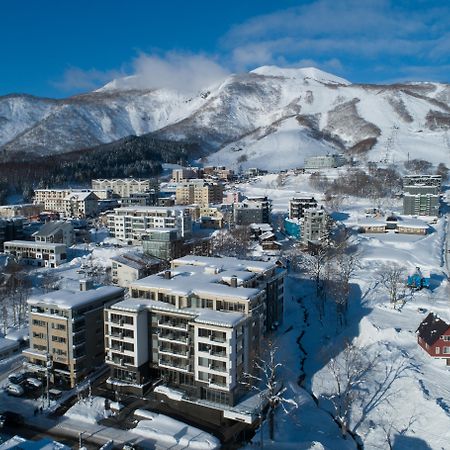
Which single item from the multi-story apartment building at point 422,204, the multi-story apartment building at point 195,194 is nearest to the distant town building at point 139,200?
the multi-story apartment building at point 195,194

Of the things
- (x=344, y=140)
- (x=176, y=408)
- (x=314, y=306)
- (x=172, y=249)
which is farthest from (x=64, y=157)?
(x=176, y=408)

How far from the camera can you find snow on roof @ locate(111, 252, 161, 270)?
32.0 metres

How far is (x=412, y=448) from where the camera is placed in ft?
51.1

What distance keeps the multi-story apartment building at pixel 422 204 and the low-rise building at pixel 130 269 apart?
31.6m

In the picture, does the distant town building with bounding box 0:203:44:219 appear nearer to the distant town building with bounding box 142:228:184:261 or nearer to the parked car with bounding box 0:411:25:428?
the distant town building with bounding box 142:228:184:261

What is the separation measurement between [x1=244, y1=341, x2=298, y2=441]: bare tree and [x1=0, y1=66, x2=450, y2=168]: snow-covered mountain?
274 feet

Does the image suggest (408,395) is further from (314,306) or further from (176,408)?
(314,306)

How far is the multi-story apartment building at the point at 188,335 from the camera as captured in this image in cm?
1652

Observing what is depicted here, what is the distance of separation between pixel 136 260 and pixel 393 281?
16.8 m

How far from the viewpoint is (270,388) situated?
15828 mm

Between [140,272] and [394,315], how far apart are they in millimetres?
15895

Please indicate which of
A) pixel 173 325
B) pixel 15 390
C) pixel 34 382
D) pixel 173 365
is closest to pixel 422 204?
pixel 173 325

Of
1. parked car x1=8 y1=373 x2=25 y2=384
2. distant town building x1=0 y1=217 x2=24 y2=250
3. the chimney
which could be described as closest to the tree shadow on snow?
the chimney

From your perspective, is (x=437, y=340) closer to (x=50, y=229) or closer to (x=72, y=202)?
(x=50, y=229)
